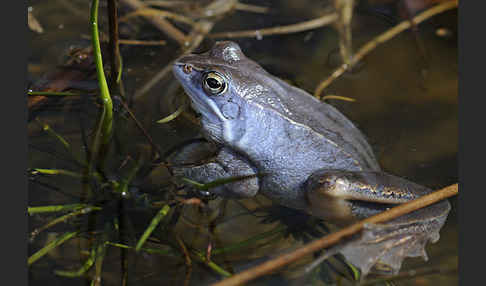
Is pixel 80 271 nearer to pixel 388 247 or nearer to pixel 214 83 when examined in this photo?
pixel 214 83

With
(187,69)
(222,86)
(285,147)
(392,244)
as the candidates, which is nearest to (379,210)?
(392,244)

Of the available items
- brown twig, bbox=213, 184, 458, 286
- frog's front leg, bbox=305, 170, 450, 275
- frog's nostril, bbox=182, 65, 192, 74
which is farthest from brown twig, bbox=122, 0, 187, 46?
brown twig, bbox=213, 184, 458, 286

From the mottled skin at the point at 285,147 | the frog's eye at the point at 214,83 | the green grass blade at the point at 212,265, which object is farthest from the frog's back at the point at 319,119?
the green grass blade at the point at 212,265

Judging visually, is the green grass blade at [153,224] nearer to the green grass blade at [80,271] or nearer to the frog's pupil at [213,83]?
the green grass blade at [80,271]

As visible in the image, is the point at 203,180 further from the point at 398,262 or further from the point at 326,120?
the point at 398,262

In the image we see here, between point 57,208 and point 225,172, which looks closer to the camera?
point 57,208

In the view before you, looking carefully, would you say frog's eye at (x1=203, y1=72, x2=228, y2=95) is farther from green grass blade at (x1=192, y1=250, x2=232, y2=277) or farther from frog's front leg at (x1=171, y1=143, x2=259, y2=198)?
green grass blade at (x1=192, y1=250, x2=232, y2=277)
